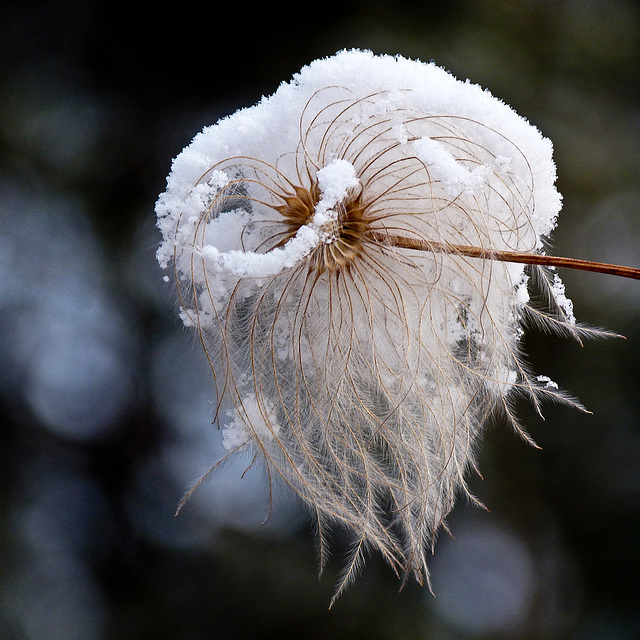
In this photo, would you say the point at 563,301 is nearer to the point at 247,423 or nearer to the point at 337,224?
the point at 337,224

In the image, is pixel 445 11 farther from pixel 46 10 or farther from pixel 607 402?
pixel 607 402

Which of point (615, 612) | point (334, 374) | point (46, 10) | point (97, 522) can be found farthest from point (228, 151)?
point (615, 612)

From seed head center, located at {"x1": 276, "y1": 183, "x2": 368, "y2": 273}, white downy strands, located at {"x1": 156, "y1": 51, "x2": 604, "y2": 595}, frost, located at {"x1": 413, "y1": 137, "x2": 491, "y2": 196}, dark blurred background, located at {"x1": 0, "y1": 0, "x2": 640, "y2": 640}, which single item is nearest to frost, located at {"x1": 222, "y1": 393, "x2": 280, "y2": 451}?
white downy strands, located at {"x1": 156, "y1": 51, "x2": 604, "y2": 595}

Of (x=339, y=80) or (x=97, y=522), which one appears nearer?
(x=339, y=80)

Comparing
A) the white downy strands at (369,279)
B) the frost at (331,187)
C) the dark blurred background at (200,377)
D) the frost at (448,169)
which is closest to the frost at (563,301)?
the white downy strands at (369,279)

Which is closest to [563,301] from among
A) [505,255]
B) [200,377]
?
[505,255]

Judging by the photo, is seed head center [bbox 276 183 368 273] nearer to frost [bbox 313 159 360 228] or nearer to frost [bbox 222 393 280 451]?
frost [bbox 313 159 360 228]

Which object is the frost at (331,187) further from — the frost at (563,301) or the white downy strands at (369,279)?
the frost at (563,301)
